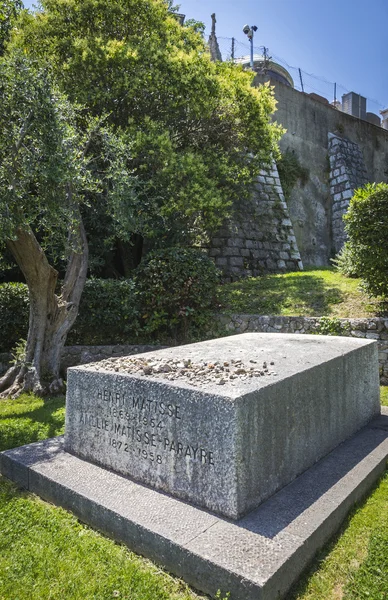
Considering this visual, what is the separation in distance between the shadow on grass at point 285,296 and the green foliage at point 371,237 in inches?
38.9

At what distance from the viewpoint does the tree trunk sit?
5984 millimetres

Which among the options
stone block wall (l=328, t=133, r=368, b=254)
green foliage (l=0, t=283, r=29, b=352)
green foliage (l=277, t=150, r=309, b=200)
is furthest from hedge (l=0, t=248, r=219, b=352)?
stone block wall (l=328, t=133, r=368, b=254)

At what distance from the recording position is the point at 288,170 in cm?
1538

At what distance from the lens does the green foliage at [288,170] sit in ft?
50.0

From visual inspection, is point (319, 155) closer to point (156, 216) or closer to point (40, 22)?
point (156, 216)

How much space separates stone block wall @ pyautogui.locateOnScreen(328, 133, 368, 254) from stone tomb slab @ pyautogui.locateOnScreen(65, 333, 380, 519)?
14045 mm

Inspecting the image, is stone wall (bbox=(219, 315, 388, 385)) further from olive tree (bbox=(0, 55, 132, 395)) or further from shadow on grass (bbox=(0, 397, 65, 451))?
shadow on grass (bbox=(0, 397, 65, 451))

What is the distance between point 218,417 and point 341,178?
16.7 m

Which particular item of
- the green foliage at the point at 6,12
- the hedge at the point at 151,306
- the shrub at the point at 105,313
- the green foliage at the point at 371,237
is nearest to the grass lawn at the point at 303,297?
the green foliage at the point at 371,237

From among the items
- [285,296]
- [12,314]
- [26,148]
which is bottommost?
[12,314]

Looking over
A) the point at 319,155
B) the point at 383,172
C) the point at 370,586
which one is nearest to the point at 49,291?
the point at 370,586

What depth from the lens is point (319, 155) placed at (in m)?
17.4

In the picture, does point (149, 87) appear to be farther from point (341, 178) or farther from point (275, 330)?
point (341, 178)

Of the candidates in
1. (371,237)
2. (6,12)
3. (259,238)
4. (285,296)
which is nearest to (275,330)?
(285,296)
